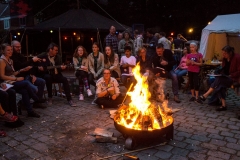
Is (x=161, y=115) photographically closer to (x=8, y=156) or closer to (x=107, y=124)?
(x=107, y=124)

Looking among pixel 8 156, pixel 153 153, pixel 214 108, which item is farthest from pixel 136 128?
pixel 214 108

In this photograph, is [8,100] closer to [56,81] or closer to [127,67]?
[56,81]

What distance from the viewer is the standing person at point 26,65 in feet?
20.6

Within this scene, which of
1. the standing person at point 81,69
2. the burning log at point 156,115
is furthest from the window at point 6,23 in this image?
the burning log at point 156,115

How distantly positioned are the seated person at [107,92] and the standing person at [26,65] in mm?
1599

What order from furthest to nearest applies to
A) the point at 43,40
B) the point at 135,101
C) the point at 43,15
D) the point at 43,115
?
the point at 43,15 < the point at 43,40 < the point at 43,115 < the point at 135,101

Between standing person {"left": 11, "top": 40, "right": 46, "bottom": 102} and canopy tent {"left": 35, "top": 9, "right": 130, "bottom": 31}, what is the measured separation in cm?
677

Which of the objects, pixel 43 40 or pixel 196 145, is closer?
pixel 196 145

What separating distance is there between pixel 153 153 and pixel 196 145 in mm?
854

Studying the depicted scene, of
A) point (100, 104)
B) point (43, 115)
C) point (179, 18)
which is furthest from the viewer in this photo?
point (179, 18)

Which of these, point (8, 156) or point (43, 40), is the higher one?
point (43, 40)

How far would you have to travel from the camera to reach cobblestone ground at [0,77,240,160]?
4016 millimetres

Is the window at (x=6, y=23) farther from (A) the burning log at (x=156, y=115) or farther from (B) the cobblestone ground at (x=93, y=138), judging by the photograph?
(A) the burning log at (x=156, y=115)

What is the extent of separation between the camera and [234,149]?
4152mm
